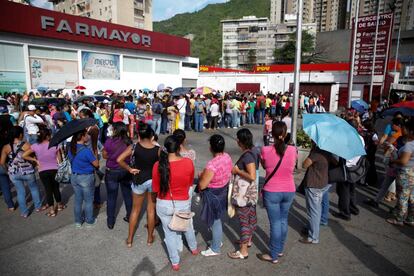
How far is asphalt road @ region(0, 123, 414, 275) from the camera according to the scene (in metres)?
3.60

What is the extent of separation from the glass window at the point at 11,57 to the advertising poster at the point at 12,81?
0.37m

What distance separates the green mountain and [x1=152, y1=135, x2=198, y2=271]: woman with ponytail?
134 meters

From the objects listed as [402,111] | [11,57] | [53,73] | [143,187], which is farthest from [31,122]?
[53,73]

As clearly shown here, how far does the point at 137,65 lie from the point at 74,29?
756 centimetres

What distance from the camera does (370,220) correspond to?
197 inches

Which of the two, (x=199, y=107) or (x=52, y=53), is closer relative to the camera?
(x=199, y=107)

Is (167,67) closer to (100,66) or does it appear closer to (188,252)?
(100,66)

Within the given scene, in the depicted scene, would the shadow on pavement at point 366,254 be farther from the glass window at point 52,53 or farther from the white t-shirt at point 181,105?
Result: the glass window at point 52,53

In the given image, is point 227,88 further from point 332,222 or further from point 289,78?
point 332,222

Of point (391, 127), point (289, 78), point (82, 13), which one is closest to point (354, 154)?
point (391, 127)

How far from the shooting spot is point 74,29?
80.4ft

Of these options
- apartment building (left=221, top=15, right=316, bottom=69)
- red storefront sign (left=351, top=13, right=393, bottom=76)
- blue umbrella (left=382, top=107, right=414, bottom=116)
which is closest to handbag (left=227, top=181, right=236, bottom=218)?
blue umbrella (left=382, top=107, right=414, bottom=116)

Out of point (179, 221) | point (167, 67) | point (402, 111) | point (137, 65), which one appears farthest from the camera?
point (167, 67)

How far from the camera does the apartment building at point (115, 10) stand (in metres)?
65.7
